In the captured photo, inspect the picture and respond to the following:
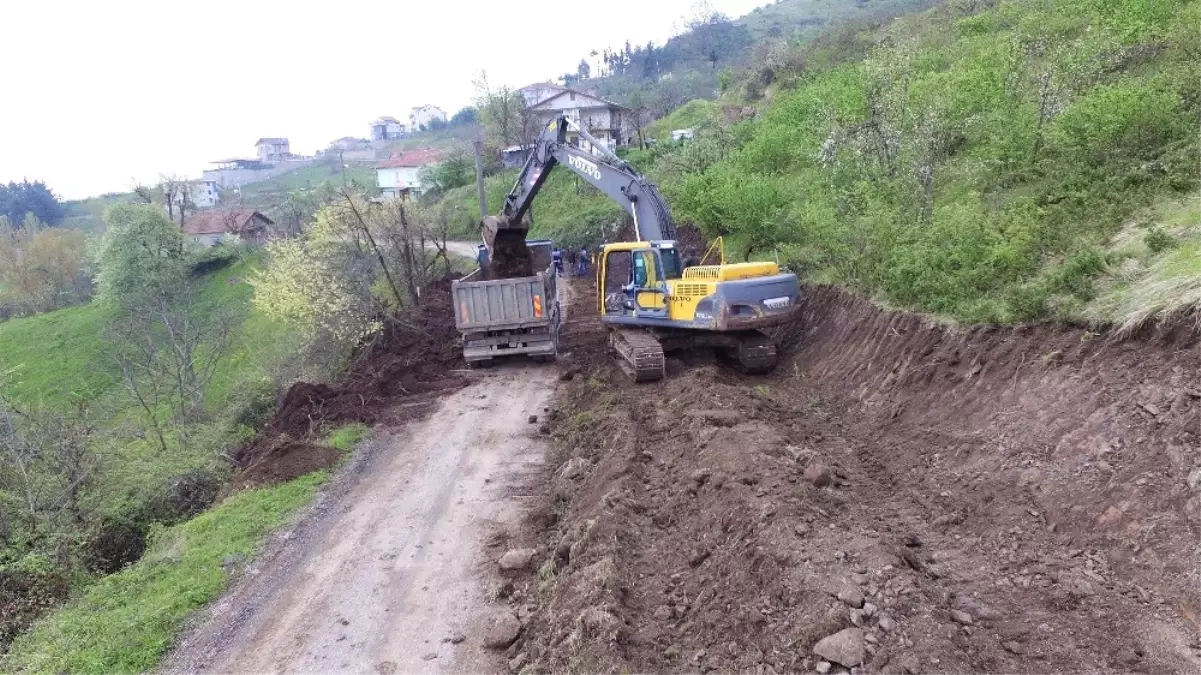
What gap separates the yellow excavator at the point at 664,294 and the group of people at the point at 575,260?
13.4 meters

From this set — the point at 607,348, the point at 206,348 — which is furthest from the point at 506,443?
the point at 206,348

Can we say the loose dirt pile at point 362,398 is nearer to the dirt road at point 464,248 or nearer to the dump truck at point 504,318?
the dump truck at point 504,318

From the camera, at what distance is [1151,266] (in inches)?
293

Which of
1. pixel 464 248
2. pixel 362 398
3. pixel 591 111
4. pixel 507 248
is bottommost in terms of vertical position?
pixel 362 398

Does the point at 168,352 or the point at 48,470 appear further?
the point at 168,352

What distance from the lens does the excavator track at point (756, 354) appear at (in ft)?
41.8

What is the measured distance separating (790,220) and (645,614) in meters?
12.3

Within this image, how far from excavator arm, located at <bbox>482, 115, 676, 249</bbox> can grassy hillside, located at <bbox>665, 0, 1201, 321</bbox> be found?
3088 mm

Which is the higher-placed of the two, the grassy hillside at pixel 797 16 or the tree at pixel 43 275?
the grassy hillside at pixel 797 16

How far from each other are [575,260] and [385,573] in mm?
26678

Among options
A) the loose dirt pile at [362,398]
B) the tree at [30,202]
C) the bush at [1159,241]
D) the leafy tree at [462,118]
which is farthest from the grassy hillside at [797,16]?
the tree at [30,202]

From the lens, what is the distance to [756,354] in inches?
501

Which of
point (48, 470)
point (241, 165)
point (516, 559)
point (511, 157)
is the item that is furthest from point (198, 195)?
point (516, 559)

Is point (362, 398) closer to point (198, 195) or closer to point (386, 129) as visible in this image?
point (198, 195)
